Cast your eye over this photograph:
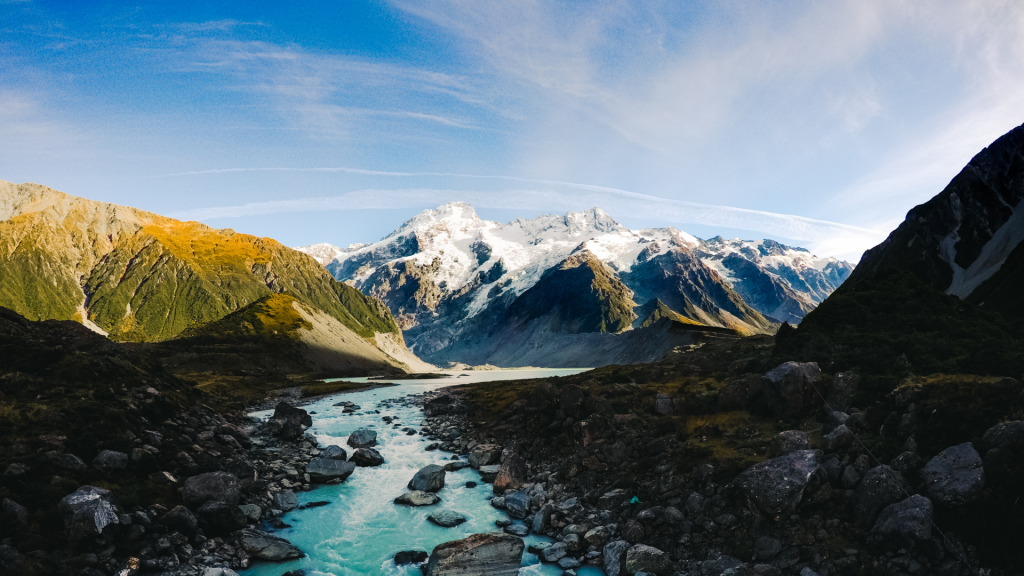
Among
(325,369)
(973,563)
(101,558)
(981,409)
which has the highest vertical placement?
(981,409)

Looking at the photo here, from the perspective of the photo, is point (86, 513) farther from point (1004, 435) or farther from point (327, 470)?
point (1004, 435)

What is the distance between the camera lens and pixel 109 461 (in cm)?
2495

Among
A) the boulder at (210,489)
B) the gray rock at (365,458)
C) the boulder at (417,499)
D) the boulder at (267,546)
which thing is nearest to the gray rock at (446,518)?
the boulder at (417,499)

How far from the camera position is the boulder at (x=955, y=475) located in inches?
725

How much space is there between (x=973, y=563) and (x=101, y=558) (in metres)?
34.9

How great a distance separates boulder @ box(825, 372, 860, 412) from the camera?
28.2 m

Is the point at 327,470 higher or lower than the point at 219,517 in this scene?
lower

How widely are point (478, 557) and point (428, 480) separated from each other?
1187 cm

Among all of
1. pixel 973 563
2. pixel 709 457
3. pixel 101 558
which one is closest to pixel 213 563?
pixel 101 558

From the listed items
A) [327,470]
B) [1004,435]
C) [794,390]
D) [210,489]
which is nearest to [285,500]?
[210,489]

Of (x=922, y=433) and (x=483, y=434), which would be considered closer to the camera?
(x=922, y=433)

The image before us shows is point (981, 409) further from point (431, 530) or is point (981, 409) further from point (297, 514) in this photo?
point (297, 514)

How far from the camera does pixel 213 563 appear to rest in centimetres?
2103

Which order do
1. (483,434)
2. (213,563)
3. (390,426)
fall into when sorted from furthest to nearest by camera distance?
(390,426) < (483,434) < (213,563)
